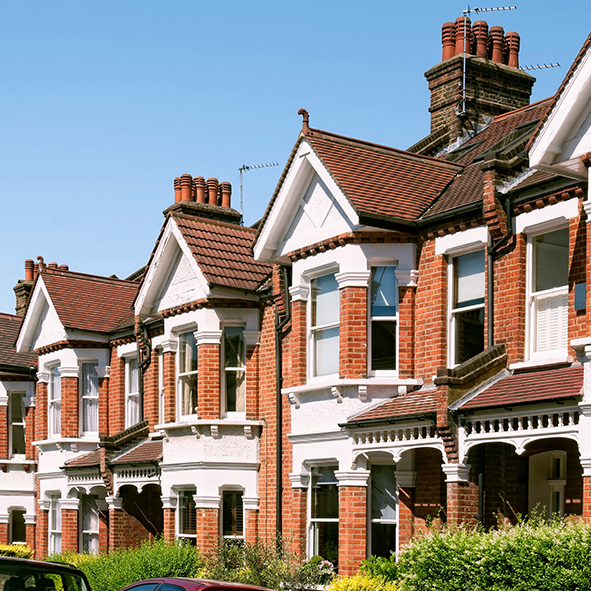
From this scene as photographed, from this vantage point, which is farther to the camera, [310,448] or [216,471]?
[216,471]

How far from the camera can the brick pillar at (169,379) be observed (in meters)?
23.8

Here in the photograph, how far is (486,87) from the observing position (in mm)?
24484

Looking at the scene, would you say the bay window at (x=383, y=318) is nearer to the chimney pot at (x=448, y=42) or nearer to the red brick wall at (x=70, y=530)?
the chimney pot at (x=448, y=42)

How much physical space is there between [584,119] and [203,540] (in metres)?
12.3

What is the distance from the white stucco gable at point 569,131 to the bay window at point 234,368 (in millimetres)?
9886

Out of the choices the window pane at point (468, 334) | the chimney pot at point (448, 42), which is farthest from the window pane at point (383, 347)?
the chimney pot at point (448, 42)

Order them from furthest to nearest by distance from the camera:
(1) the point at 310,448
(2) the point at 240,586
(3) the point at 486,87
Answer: (3) the point at 486,87, (1) the point at 310,448, (2) the point at 240,586

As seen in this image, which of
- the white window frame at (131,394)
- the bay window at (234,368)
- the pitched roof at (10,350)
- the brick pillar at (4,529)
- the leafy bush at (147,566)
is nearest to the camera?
the leafy bush at (147,566)

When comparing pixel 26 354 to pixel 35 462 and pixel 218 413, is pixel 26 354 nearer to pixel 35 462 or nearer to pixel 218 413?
pixel 35 462

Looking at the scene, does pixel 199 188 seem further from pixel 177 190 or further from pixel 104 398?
pixel 104 398

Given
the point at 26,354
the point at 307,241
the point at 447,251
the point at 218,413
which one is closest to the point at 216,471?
the point at 218,413

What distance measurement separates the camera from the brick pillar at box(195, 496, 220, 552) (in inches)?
880

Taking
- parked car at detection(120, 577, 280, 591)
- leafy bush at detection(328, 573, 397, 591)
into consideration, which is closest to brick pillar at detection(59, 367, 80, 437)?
leafy bush at detection(328, 573, 397, 591)

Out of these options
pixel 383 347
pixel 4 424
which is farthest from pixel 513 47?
pixel 4 424
